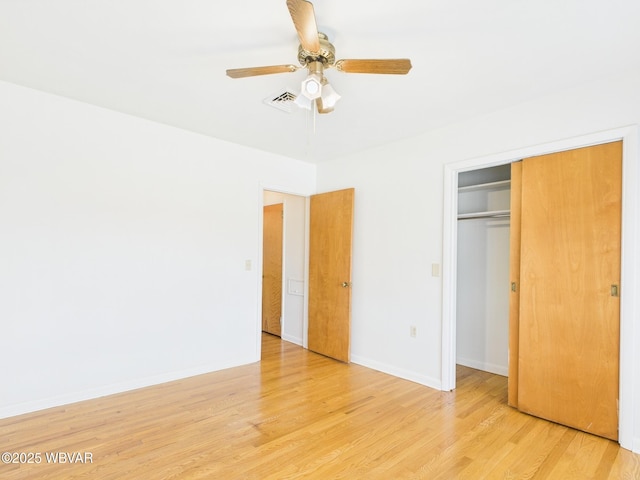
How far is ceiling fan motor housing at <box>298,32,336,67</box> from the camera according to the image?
75.6 inches

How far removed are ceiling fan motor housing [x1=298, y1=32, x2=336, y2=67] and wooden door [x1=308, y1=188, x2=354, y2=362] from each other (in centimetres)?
207

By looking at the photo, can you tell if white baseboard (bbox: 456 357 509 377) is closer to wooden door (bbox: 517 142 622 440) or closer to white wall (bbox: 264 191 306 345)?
wooden door (bbox: 517 142 622 440)

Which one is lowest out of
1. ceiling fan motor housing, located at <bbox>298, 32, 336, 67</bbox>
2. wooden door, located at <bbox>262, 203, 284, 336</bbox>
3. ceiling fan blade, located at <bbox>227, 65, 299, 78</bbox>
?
wooden door, located at <bbox>262, 203, 284, 336</bbox>

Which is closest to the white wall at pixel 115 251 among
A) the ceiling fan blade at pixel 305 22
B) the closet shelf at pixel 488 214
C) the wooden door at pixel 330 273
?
the wooden door at pixel 330 273

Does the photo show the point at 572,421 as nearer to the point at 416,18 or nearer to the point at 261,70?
the point at 416,18

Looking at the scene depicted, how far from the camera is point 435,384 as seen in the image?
3.25 metres

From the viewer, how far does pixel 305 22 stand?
5.11ft

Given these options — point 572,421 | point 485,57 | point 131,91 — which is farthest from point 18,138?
point 572,421

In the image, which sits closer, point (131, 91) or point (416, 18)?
point (416, 18)

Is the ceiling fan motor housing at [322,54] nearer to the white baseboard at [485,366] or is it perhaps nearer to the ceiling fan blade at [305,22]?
the ceiling fan blade at [305,22]

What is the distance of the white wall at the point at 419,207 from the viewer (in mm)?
2418

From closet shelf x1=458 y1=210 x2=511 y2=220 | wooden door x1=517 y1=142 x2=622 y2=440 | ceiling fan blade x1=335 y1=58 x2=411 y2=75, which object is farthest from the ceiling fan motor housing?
closet shelf x1=458 y1=210 x2=511 y2=220

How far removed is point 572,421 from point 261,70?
10.2 ft

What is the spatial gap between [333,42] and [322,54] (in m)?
0.15
